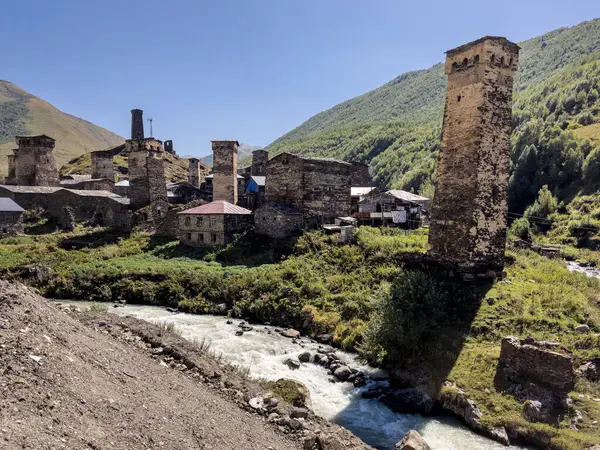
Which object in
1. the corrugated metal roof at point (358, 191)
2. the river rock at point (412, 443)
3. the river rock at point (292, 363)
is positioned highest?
the corrugated metal roof at point (358, 191)

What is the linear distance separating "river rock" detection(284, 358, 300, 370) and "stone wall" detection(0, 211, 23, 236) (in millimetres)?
29085

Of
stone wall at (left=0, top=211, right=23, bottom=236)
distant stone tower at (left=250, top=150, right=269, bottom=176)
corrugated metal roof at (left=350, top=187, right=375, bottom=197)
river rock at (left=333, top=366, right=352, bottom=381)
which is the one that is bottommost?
river rock at (left=333, top=366, right=352, bottom=381)

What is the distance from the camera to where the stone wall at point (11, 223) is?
32.2 meters

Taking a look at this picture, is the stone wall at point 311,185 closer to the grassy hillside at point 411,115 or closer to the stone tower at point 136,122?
the grassy hillside at point 411,115

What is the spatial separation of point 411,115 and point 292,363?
129334mm

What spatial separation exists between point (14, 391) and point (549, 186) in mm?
61982

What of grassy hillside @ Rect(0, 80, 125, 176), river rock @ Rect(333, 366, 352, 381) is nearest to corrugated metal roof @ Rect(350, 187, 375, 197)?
river rock @ Rect(333, 366, 352, 381)

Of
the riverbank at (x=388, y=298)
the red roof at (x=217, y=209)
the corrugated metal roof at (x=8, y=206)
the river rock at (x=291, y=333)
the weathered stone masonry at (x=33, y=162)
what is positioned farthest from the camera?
the weathered stone masonry at (x=33, y=162)

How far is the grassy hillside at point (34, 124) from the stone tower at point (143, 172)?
96205 millimetres

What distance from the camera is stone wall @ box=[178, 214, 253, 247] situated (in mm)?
28328

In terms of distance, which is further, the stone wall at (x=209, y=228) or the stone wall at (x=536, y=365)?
the stone wall at (x=209, y=228)

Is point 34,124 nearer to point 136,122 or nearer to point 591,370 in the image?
point 136,122

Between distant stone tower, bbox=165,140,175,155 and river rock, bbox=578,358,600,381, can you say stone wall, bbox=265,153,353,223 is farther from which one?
distant stone tower, bbox=165,140,175,155

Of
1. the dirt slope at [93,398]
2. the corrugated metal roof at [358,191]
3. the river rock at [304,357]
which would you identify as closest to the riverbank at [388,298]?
the river rock at [304,357]
